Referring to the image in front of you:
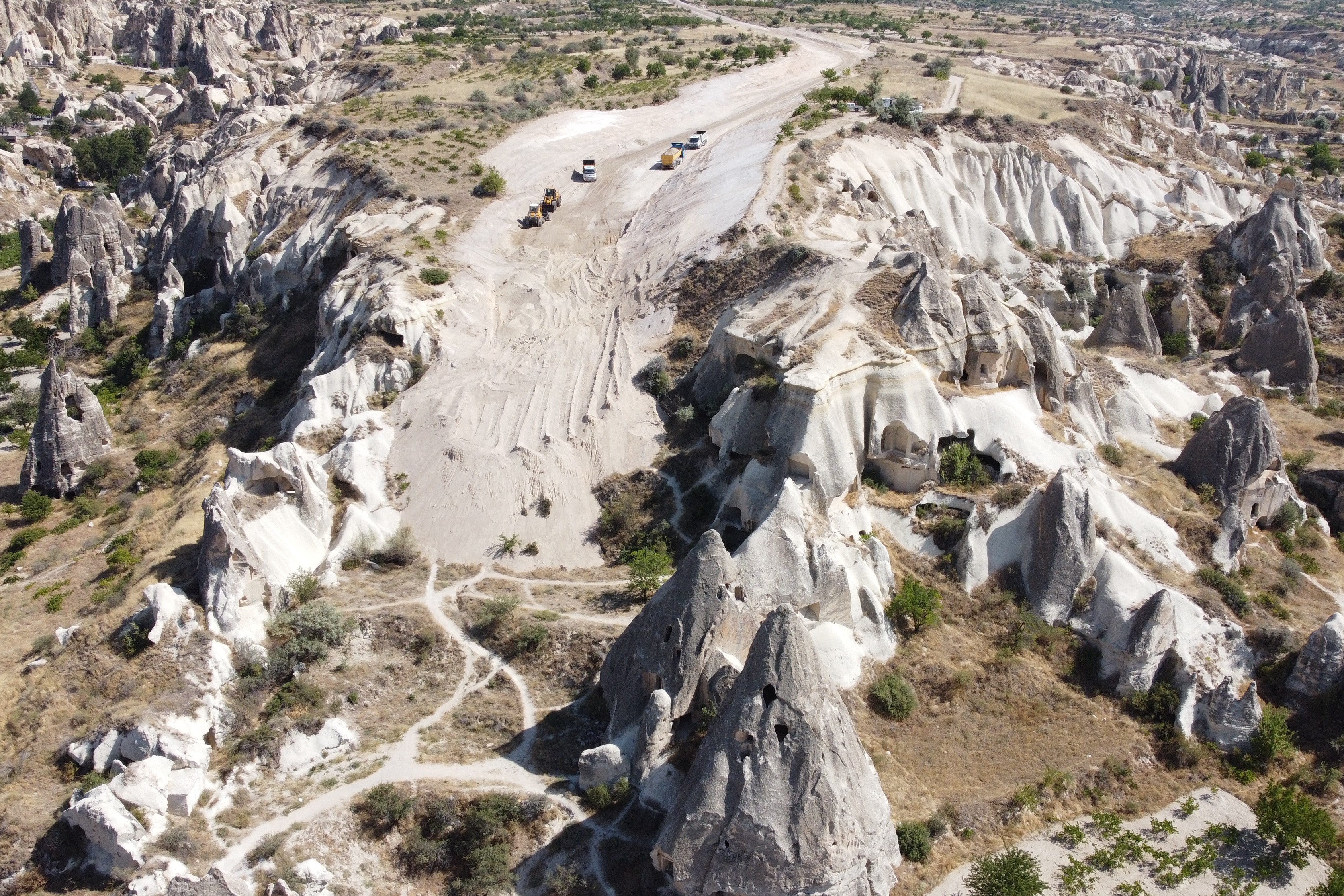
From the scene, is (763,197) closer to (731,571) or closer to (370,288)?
(370,288)

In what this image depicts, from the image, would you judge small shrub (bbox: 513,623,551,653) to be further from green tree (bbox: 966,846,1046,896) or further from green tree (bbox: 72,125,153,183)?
green tree (bbox: 72,125,153,183)

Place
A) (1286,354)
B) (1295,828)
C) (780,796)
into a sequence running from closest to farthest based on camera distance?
(780,796) < (1295,828) < (1286,354)

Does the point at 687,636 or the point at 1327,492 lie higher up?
the point at 687,636

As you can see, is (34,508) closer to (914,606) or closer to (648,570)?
(648,570)

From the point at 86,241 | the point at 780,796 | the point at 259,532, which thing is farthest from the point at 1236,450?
the point at 86,241

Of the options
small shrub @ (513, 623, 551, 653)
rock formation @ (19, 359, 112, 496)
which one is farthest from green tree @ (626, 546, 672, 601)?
rock formation @ (19, 359, 112, 496)

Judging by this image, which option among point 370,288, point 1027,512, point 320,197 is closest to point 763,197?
point 370,288
